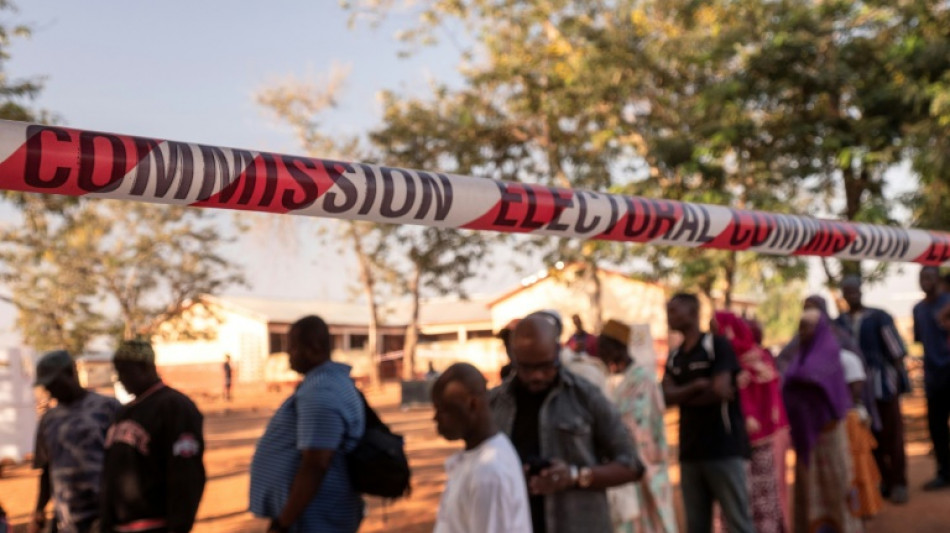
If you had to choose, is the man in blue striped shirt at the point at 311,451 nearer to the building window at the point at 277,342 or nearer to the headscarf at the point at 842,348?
the headscarf at the point at 842,348

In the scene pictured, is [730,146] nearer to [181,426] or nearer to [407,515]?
[407,515]

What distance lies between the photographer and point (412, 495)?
11320 mm

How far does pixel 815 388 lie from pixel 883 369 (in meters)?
2.34

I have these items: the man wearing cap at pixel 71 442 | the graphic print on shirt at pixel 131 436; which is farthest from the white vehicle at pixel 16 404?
the graphic print on shirt at pixel 131 436

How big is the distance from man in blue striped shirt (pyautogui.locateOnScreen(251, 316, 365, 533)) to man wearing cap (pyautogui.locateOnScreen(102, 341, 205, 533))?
1.26 feet

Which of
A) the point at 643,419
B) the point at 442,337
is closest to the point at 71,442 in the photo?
the point at 643,419

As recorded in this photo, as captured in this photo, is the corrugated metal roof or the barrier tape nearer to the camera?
the barrier tape

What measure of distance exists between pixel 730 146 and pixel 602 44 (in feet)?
15.6

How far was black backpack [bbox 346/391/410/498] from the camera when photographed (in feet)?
12.5

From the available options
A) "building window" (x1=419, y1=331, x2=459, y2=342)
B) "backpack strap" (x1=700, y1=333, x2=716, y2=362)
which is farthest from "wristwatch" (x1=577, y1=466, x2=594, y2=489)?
"building window" (x1=419, y1=331, x2=459, y2=342)

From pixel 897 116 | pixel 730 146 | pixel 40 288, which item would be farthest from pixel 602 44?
pixel 40 288

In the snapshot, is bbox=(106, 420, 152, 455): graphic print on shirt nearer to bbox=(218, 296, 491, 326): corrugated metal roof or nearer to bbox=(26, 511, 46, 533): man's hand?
bbox=(26, 511, 46, 533): man's hand

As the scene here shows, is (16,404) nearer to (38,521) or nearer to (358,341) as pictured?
(38,521)

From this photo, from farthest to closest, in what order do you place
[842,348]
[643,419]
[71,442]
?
[842,348], [643,419], [71,442]
